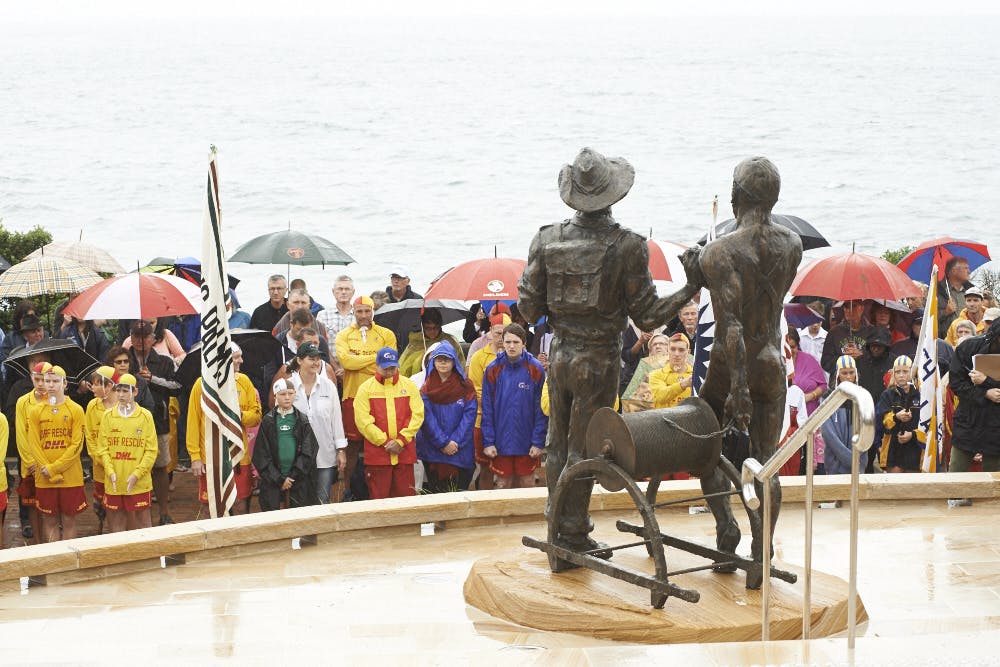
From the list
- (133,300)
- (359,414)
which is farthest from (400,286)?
(359,414)

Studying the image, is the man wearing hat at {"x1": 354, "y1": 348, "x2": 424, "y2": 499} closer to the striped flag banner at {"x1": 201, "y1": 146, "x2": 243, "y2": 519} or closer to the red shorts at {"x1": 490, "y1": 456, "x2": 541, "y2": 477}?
the red shorts at {"x1": 490, "y1": 456, "x2": 541, "y2": 477}

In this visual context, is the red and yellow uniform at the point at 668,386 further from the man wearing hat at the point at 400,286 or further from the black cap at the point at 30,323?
the black cap at the point at 30,323

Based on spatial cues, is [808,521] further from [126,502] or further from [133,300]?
[133,300]

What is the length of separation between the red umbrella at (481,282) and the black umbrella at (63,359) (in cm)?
301

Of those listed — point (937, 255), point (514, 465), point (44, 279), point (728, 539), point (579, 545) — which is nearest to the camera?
point (728, 539)

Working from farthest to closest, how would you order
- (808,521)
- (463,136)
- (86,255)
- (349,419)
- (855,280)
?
1. (463,136)
2. (86,255)
3. (855,280)
4. (349,419)
5. (808,521)

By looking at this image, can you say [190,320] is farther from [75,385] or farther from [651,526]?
[651,526]

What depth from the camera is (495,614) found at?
7871 mm

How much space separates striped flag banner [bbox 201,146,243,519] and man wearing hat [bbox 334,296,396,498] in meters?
1.77

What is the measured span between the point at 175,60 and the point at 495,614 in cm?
7747

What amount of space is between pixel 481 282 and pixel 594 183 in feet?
16.9

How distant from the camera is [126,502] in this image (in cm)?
1047

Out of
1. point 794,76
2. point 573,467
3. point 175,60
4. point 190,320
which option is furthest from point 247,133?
point 573,467

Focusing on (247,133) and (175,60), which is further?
(175,60)
